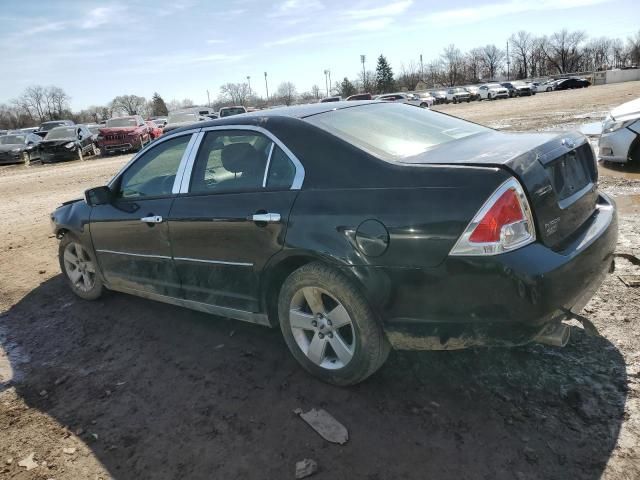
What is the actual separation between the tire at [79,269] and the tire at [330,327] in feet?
8.28

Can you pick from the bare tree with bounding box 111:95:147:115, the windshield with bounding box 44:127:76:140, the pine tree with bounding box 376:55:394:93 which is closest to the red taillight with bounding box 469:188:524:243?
the windshield with bounding box 44:127:76:140

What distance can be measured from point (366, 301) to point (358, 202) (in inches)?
21.7

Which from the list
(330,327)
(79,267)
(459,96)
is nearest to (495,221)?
(330,327)

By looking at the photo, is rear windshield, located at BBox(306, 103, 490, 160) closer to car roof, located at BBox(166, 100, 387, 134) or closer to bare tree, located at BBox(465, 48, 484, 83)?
car roof, located at BBox(166, 100, 387, 134)

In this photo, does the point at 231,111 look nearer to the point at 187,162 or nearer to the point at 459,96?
the point at 187,162

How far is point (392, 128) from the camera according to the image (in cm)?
339

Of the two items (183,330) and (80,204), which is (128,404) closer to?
(183,330)

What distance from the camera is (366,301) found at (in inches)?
111

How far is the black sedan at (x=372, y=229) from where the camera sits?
2.48 m

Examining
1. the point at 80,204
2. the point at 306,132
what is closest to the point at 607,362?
the point at 306,132

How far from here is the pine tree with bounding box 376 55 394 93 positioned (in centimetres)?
9981

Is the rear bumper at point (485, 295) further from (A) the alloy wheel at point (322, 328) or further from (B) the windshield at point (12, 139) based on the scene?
(B) the windshield at point (12, 139)

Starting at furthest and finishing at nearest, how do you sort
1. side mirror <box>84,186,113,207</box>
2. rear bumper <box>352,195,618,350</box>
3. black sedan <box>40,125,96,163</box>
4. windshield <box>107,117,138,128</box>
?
windshield <box>107,117,138,128</box> → black sedan <box>40,125,96,163</box> → side mirror <box>84,186,113,207</box> → rear bumper <box>352,195,618,350</box>

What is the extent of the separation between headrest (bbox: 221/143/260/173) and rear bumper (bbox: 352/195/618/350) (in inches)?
48.6
